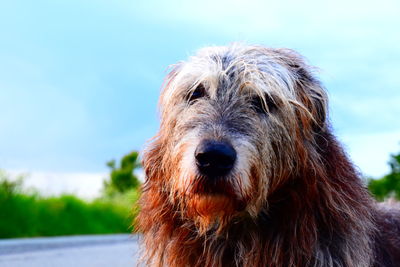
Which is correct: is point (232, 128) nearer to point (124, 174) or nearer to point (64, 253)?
point (64, 253)

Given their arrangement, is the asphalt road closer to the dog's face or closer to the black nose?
the dog's face

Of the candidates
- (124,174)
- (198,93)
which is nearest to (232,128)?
(198,93)

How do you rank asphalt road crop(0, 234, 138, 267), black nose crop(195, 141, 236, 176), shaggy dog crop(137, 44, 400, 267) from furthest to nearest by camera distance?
asphalt road crop(0, 234, 138, 267)
shaggy dog crop(137, 44, 400, 267)
black nose crop(195, 141, 236, 176)

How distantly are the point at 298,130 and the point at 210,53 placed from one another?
0.94 m

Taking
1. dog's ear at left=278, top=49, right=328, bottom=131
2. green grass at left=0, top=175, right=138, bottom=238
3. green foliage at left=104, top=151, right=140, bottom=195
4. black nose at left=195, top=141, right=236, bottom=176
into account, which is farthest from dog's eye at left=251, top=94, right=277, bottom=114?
green foliage at left=104, top=151, right=140, bottom=195

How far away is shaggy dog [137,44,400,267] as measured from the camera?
3.95m

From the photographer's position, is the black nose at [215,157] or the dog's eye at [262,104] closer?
the black nose at [215,157]

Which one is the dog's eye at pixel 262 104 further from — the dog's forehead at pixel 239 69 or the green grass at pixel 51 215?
the green grass at pixel 51 215

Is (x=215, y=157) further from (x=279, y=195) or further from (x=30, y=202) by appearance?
(x=30, y=202)

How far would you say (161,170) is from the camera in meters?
4.43

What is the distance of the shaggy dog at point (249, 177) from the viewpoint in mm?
3953

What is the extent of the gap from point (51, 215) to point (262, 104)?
12.5 m

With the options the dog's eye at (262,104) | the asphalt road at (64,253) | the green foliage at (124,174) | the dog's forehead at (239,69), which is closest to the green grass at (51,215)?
the asphalt road at (64,253)

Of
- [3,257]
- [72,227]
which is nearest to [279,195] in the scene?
[3,257]
